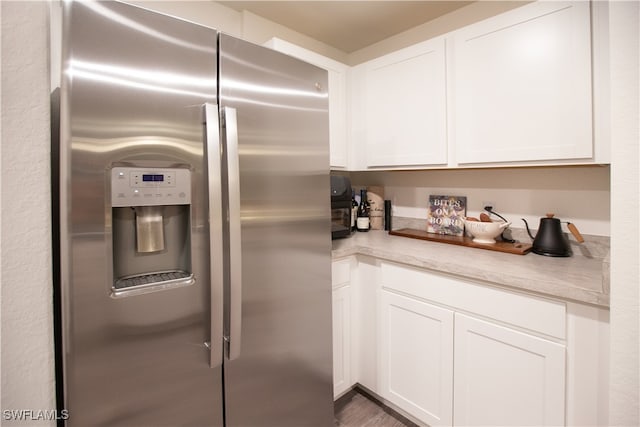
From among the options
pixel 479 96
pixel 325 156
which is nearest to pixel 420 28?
pixel 479 96

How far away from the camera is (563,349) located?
1.15 metres

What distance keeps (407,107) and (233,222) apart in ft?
4.66

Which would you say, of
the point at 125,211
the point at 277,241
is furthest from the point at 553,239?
the point at 125,211

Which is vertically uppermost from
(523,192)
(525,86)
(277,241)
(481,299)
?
(525,86)

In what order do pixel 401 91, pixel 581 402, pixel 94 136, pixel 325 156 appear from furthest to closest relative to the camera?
pixel 401 91 → pixel 325 156 → pixel 581 402 → pixel 94 136

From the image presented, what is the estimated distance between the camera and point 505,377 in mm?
1294

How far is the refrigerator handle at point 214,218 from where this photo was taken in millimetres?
1001

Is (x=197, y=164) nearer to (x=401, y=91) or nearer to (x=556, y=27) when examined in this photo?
(x=401, y=91)

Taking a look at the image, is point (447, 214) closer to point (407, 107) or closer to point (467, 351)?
point (407, 107)

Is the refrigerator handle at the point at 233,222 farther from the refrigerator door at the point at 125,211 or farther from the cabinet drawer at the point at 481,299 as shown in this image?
the cabinet drawer at the point at 481,299

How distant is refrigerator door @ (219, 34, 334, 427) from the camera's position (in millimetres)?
1102

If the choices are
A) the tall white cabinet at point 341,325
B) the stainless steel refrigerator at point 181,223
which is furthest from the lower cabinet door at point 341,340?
the stainless steel refrigerator at point 181,223

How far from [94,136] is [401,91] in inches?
66.9

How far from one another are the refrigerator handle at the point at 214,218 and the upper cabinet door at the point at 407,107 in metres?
1.30
